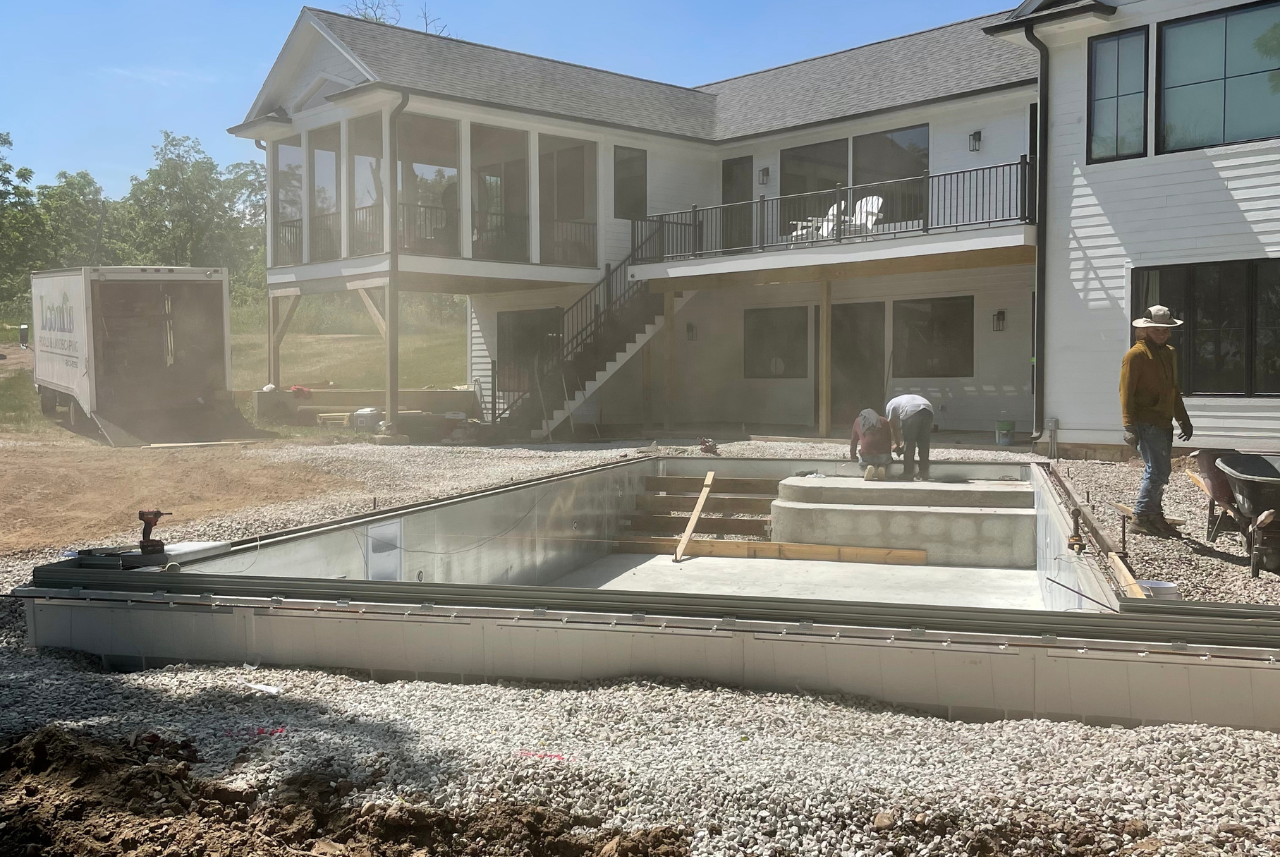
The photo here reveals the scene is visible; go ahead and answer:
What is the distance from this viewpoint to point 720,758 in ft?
13.7

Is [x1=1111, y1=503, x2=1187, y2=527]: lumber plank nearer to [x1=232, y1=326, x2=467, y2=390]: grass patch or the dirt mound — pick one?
the dirt mound

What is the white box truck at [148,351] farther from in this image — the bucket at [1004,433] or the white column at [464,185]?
the bucket at [1004,433]

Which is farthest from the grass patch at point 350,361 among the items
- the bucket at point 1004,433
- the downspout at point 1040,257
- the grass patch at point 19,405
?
the downspout at point 1040,257

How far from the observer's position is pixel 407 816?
372 centimetres

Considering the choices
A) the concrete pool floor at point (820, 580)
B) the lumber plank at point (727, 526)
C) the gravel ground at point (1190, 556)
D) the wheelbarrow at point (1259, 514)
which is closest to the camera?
the gravel ground at point (1190, 556)

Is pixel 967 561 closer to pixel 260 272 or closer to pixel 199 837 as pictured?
pixel 199 837

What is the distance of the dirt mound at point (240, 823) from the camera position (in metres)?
3.55

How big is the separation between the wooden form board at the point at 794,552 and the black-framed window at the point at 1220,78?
20.4 feet

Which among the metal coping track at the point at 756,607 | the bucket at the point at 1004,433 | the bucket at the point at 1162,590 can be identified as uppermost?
the bucket at the point at 1004,433

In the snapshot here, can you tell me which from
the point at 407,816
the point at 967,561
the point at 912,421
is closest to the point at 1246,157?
the point at 912,421

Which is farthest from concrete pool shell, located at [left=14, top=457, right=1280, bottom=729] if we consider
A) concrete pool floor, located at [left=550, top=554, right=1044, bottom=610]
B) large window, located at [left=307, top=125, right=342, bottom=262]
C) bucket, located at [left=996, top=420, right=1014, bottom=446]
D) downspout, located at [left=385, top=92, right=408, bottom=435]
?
large window, located at [left=307, top=125, right=342, bottom=262]

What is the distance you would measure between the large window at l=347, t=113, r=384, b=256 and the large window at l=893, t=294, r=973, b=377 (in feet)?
30.2

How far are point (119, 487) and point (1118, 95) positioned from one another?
13.3 metres

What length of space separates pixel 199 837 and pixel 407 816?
2.29 feet
